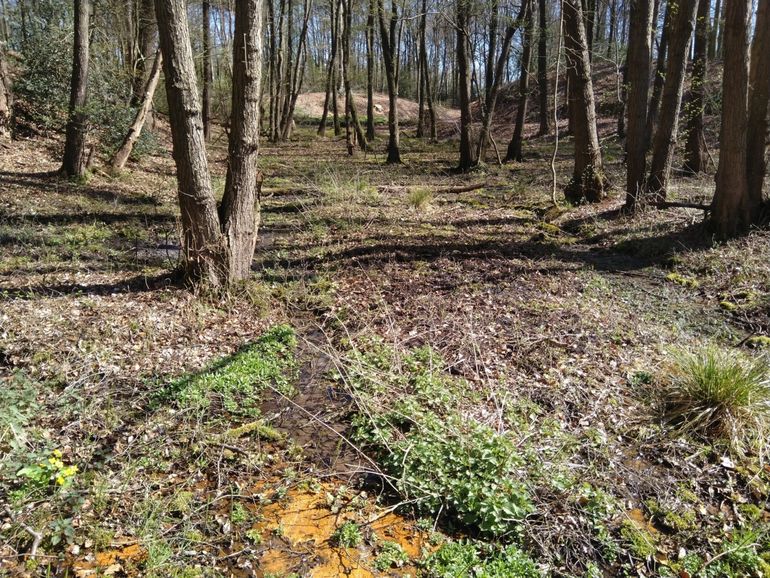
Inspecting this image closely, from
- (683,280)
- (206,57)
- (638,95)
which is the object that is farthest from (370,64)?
(683,280)

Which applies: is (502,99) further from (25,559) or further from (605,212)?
(25,559)

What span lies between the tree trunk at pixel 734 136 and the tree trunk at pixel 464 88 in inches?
311

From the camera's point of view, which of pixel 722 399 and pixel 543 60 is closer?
pixel 722 399

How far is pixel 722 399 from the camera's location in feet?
14.1

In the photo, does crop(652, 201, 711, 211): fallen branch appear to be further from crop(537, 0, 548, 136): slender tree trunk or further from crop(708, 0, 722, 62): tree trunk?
crop(708, 0, 722, 62): tree trunk

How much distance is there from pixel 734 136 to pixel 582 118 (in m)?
3.67

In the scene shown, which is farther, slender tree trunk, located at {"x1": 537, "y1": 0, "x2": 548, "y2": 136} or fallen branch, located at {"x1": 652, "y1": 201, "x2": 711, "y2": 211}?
slender tree trunk, located at {"x1": 537, "y1": 0, "x2": 548, "y2": 136}

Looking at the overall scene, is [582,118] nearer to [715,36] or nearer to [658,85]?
[658,85]

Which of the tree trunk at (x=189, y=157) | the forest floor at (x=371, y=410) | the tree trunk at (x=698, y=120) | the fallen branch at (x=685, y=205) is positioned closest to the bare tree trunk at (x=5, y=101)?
the forest floor at (x=371, y=410)

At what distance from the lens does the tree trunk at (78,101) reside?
10422 mm

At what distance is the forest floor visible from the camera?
128 inches

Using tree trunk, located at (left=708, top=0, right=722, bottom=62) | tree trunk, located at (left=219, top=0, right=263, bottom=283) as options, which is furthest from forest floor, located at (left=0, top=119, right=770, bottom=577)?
tree trunk, located at (left=708, top=0, right=722, bottom=62)

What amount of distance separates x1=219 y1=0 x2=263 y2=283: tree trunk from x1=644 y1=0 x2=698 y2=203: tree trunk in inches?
284

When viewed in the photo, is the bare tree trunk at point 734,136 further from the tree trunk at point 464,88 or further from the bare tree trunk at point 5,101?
the bare tree trunk at point 5,101
